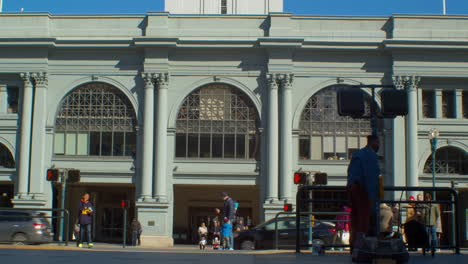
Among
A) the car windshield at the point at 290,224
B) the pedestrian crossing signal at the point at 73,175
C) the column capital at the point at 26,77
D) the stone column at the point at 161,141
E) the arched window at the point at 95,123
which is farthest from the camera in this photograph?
the arched window at the point at 95,123

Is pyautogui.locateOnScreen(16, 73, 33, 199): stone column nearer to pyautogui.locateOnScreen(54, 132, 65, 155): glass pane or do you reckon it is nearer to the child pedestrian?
pyautogui.locateOnScreen(54, 132, 65, 155): glass pane

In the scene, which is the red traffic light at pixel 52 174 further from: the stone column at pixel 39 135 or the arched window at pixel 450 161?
the arched window at pixel 450 161

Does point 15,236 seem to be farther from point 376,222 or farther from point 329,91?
point 329,91

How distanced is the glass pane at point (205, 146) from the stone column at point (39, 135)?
26.6 ft

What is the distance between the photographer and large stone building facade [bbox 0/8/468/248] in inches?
1355

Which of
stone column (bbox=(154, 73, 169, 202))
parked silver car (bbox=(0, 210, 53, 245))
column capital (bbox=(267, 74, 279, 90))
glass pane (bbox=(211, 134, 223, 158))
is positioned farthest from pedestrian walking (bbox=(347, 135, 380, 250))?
glass pane (bbox=(211, 134, 223, 158))

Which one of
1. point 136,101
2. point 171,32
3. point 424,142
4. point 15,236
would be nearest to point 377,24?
point 424,142

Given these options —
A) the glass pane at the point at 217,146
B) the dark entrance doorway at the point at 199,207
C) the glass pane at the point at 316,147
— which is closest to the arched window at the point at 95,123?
the glass pane at the point at 217,146

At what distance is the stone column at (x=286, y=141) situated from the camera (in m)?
33.9

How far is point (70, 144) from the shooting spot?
3562 centimetres

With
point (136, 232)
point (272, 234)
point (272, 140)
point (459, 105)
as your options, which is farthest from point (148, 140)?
point (459, 105)

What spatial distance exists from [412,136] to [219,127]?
974 cm

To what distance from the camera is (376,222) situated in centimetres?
852

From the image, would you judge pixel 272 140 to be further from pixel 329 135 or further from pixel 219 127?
pixel 329 135
